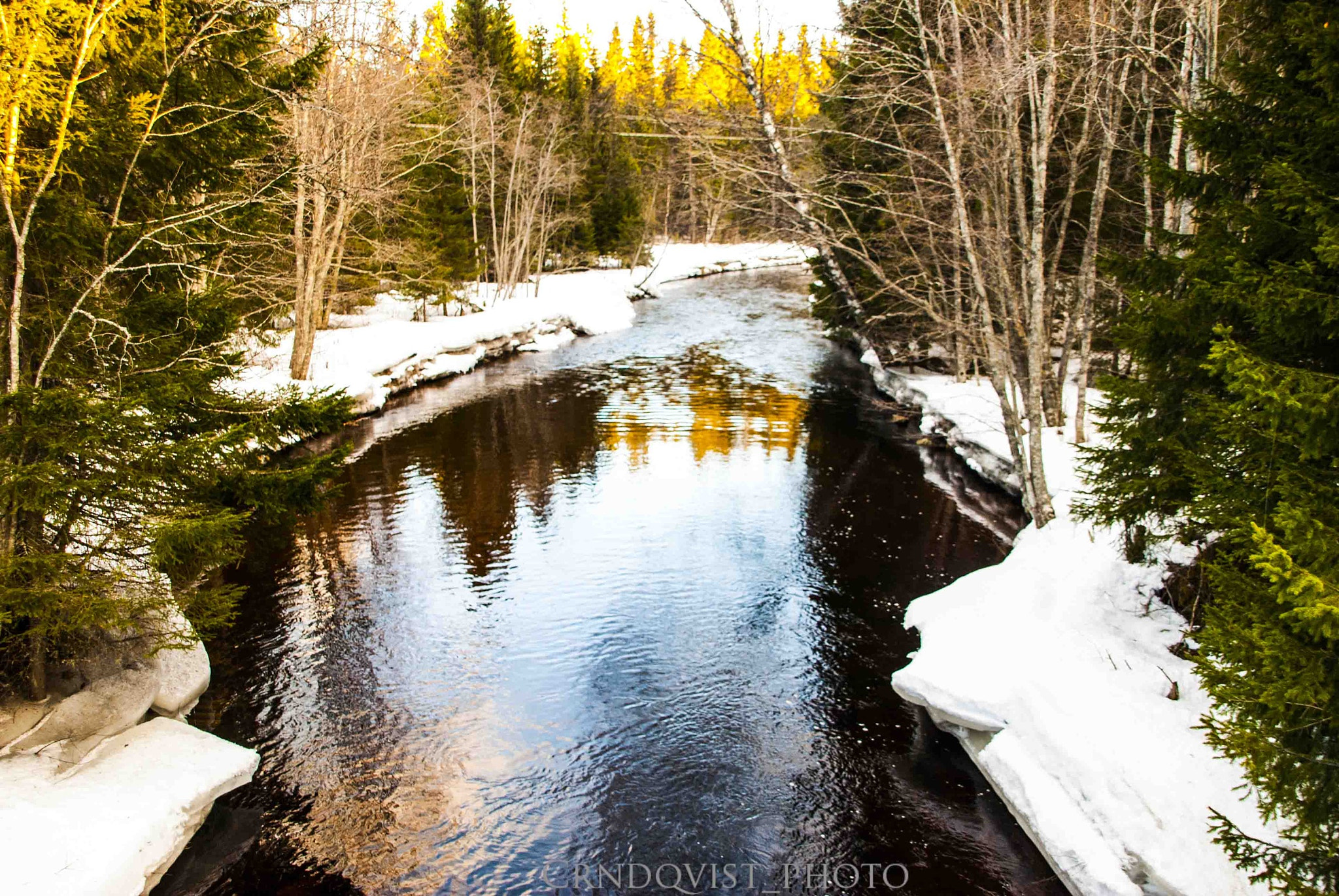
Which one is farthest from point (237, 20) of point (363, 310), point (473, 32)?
point (473, 32)

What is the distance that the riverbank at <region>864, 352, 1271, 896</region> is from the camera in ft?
17.1

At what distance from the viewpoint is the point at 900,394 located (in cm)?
2172

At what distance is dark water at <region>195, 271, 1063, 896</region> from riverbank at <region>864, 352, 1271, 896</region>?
546mm

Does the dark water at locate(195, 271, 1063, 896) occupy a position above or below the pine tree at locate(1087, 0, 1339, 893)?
below

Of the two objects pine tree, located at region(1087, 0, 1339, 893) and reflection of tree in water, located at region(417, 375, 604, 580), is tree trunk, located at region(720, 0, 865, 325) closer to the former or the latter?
pine tree, located at region(1087, 0, 1339, 893)

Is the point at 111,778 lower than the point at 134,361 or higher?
lower

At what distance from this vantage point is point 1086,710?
252 inches

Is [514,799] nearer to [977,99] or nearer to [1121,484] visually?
[1121,484]

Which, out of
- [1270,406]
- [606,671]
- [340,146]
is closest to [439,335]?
[340,146]

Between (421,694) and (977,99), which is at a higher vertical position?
(977,99)

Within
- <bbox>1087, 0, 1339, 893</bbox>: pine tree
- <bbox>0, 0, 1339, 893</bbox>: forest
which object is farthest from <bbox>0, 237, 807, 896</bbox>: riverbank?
<bbox>1087, 0, 1339, 893</bbox>: pine tree

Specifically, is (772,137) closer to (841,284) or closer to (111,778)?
(841,284)

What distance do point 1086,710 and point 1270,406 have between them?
3477mm

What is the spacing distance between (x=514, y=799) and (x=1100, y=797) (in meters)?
4.65
